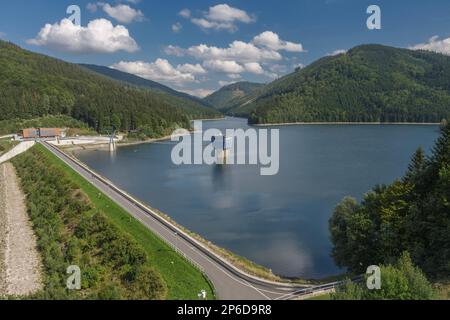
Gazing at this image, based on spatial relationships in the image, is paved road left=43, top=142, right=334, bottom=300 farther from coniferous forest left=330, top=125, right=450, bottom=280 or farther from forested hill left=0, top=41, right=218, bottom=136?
forested hill left=0, top=41, right=218, bottom=136

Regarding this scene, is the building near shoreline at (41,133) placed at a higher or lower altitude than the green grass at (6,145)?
higher

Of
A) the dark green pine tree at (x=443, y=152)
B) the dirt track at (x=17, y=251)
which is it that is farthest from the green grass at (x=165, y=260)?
the dark green pine tree at (x=443, y=152)

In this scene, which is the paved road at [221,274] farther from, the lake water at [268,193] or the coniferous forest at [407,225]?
the coniferous forest at [407,225]

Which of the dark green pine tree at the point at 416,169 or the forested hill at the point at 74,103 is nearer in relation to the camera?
the dark green pine tree at the point at 416,169

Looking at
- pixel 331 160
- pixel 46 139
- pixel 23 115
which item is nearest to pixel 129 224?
pixel 331 160

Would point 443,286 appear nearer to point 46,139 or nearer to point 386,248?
point 386,248

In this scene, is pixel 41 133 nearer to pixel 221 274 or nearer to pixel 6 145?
pixel 6 145

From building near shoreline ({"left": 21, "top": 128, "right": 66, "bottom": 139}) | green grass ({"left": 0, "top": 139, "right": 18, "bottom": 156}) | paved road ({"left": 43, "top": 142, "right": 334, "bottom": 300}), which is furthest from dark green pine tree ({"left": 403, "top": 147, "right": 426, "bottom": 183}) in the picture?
building near shoreline ({"left": 21, "top": 128, "right": 66, "bottom": 139})
